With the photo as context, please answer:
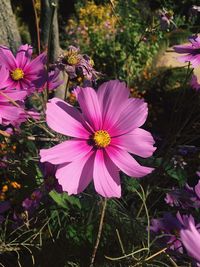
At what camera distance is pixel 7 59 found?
959 millimetres

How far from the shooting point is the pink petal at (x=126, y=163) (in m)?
0.64

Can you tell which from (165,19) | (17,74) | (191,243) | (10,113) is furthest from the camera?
(165,19)

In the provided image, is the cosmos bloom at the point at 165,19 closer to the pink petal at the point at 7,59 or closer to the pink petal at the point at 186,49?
the pink petal at the point at 186,49

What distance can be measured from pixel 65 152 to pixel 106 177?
8 centimetres

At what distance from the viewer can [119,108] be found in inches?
27.5

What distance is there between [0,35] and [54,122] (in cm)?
147

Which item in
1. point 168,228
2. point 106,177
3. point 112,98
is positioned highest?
point 112,98

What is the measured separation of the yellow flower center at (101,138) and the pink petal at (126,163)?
1cm

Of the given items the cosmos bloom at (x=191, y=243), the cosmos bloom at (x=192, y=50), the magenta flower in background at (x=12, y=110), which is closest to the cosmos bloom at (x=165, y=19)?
the cosmos bloom at (x=192, y=50)

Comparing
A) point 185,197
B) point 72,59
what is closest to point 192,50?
point 72,59

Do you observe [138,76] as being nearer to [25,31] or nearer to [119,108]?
[25,31]

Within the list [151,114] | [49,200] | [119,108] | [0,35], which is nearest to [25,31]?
[151,114]

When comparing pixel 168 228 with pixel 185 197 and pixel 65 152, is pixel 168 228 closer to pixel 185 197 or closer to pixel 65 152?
pixel 185 197

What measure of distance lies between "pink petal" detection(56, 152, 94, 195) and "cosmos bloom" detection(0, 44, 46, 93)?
0.28 metres
